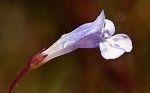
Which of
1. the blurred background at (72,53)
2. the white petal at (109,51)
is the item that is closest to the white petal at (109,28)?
Result: the white petal at (109,51)

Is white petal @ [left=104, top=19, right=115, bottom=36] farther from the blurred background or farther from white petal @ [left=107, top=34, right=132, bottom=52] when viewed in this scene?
the blurred background

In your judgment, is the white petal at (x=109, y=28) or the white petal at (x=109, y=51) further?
the white petal at (x=109, y=28)

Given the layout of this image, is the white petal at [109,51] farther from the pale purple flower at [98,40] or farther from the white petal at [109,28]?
the white petal at [109,28]

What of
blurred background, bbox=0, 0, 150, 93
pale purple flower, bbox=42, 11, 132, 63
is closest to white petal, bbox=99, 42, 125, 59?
pale purple flower, bbox=42, 11, 132, 63

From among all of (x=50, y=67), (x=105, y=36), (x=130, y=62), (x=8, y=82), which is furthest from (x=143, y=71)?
(x=105, y=36)

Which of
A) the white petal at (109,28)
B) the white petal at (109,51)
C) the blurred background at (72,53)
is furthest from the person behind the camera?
the blurred background at (72,53)

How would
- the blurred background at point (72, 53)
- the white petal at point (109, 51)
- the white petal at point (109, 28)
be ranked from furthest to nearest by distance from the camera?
the blurred background at point (72, 53) < the white petal at point (109, 28) < the white petal at point (109, 51)

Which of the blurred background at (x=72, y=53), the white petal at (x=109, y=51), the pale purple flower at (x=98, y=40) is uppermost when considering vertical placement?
the blurred background at (x=72, y=53)

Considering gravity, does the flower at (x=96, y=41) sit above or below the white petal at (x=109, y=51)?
above

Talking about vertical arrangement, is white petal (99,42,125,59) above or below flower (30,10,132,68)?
below
